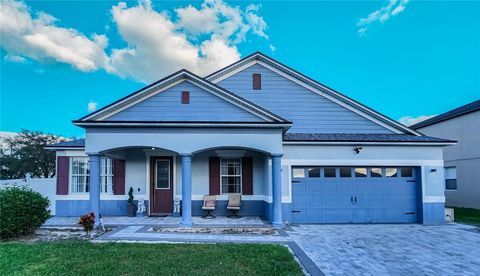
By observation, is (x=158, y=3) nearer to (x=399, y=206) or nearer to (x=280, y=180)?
(x=280, y=180)

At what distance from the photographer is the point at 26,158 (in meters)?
29.0

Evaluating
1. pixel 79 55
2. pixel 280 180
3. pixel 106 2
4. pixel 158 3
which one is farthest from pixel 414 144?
pixel 79 55

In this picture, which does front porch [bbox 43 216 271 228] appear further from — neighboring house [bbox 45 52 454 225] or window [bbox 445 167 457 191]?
window [bbox 445 167 457 191]

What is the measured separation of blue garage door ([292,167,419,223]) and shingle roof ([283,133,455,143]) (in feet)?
3.75

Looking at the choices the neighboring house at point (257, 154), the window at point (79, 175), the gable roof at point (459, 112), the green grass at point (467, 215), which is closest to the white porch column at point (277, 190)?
the neighboring house at point (257, 154)

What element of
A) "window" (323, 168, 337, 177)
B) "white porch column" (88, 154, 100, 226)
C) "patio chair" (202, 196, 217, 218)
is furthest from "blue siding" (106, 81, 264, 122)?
"patio chair" (202, 196, 217, 218)

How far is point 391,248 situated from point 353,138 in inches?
204

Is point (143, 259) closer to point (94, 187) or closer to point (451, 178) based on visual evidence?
point (94, 187)

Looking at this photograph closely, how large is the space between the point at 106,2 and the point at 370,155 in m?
13.0

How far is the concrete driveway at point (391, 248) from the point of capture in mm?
6160

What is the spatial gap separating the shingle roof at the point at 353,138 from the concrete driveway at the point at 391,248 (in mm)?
3232

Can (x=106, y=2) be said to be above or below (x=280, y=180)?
above

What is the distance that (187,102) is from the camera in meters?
11.0

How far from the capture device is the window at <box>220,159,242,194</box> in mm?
13125
